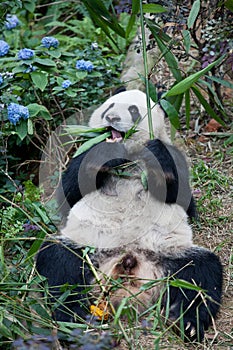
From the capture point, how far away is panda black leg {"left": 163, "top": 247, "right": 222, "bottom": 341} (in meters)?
3.39

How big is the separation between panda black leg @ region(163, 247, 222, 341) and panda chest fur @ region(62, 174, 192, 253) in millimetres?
118

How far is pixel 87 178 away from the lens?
12.8 feet

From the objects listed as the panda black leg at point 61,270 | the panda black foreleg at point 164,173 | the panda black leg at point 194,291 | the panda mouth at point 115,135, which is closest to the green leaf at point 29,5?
the panda mouth at point 115,135

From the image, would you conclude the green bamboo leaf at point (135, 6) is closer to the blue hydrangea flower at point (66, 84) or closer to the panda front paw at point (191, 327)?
the blue hydrangea flower at point (66, 84)

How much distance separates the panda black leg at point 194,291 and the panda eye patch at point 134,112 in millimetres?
926

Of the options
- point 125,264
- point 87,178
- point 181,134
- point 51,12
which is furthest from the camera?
point 51,12

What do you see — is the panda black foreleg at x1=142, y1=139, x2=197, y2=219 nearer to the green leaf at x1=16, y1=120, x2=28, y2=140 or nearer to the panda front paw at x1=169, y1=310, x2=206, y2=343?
the panda front paw at x1=169, y1=310, x2=206, y2=343

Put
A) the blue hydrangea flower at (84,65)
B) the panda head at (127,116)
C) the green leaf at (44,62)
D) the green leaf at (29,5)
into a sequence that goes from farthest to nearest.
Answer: the green leaf at (29,5) → the blue hydrangea flower at (84,65) → the green leaf at (44,62) → the panda head at (127,116)

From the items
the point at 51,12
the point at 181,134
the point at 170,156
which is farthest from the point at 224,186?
the point at 51,12

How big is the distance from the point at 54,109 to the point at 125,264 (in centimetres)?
232

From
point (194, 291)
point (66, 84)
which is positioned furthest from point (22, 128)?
point (194, 291)

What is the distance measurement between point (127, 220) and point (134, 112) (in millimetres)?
719

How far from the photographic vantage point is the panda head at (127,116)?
3984 millimetres

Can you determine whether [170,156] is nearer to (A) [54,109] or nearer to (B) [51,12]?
(A) [54,109]
